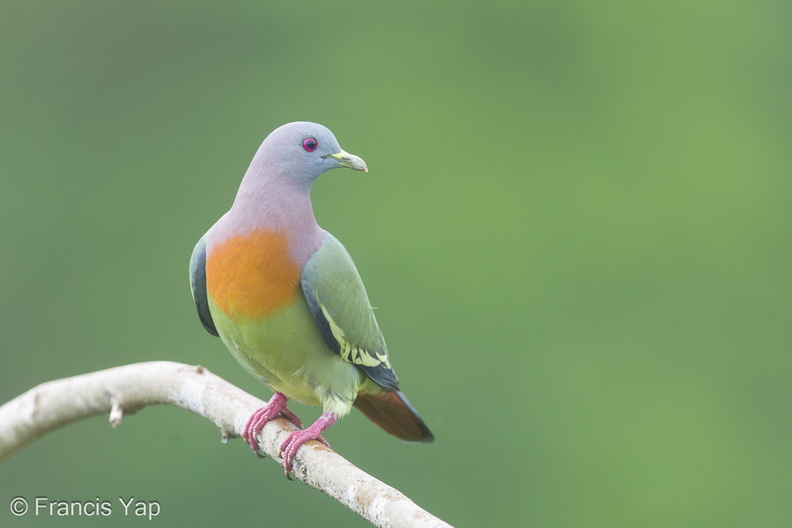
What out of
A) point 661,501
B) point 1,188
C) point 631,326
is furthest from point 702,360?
point 1,188

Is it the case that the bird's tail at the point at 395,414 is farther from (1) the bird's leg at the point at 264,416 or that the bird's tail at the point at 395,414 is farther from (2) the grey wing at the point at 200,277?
(2) the grey wing at the point at 200,277

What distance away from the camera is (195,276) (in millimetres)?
3713

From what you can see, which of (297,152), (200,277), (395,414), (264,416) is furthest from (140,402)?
(297,152)

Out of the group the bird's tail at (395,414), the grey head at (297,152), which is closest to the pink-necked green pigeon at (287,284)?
the grey head at (297,152)

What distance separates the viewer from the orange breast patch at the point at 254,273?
3.49 meters

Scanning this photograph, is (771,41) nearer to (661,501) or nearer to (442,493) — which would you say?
(661,501)

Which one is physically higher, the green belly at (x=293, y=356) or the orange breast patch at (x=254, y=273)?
the orange breast patch at (x=254, y=273)

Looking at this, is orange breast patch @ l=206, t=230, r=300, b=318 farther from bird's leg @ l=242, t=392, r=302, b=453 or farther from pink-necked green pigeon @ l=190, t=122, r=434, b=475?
bird's leg @ l=242, t=392, r=302, b=453

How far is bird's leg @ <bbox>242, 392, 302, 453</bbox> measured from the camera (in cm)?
386

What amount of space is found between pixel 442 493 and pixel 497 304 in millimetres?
1917

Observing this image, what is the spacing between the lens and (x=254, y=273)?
350 cm

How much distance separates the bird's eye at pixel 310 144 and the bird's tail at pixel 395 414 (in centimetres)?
107

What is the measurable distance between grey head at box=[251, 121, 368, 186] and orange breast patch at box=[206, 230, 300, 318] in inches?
8.0

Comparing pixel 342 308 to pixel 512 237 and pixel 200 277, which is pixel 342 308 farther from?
pixel 512 237
